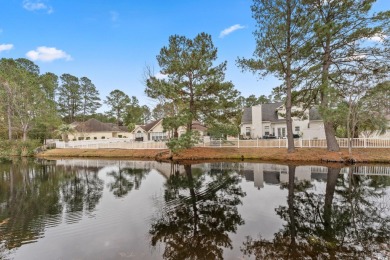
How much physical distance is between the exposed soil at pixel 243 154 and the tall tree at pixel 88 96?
1235 inches

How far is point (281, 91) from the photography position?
20.7 m

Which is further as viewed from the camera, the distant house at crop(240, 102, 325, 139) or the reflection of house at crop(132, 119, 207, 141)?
the reflection of house at crop(132, 119, 207, 141)

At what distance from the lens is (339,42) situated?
17234 millimetres

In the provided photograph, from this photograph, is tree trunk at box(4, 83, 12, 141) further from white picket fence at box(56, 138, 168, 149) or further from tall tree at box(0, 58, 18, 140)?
white picket fence at box(56, 138, 168, 149)

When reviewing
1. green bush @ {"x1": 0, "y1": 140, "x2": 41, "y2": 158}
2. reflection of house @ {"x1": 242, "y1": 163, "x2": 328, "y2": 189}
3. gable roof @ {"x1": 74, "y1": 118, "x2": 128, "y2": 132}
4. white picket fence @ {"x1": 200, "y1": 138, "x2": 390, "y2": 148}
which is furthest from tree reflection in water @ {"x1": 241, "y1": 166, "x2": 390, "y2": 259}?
gable roof @ {"x1": 74, "y1": 118, "x2": 128, "y2": 132}

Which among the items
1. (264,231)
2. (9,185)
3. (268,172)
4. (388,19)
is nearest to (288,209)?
(264,231)

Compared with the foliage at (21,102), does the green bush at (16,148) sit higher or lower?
lower

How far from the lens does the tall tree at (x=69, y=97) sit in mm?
54844

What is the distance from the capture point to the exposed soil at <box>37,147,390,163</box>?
1705 cm

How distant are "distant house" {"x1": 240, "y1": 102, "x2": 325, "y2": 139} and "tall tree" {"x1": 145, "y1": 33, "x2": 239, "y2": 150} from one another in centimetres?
879

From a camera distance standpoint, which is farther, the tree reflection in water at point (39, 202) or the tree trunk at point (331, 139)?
the tree trunk at point (331, 139)

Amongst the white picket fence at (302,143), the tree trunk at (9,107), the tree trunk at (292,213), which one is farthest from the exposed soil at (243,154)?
the tree trunk at (9,107)

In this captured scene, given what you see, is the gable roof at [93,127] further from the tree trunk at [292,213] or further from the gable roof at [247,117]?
the tree trunk at [292,213]

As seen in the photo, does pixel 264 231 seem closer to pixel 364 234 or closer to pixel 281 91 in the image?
pixel 364 234
